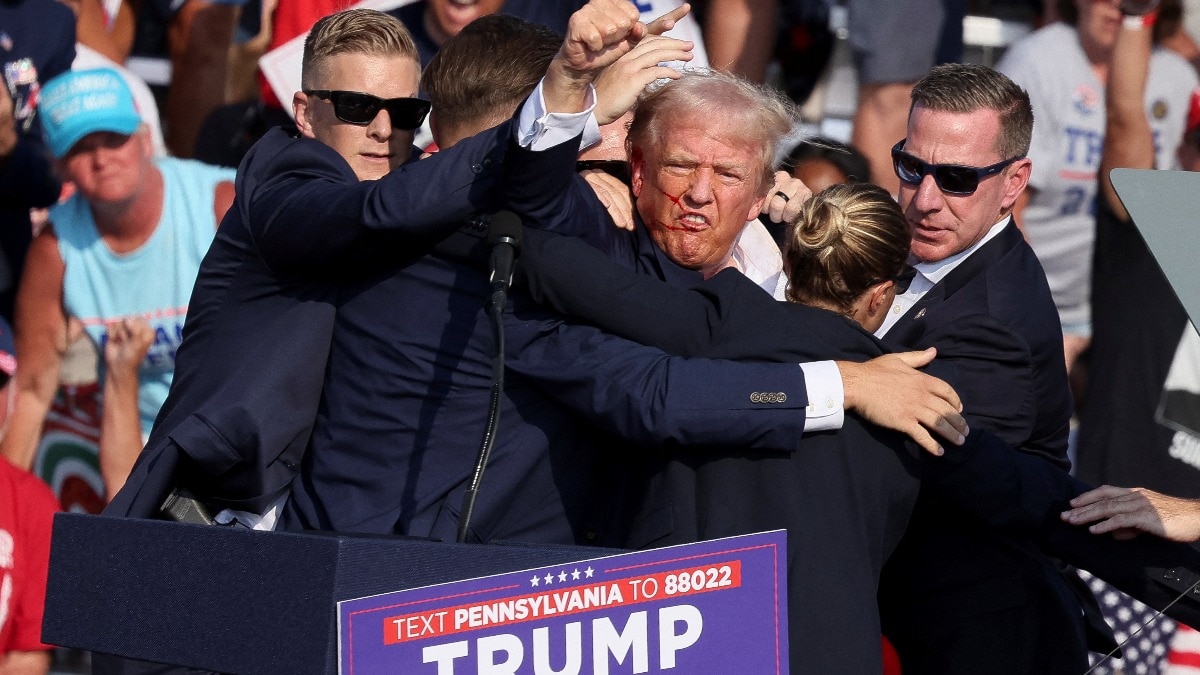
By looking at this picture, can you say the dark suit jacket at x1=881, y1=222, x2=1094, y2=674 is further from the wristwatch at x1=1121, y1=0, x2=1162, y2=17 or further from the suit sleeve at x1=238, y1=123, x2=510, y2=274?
the wristwatch at x1=1121, y1=0, x2=1162, y2=17

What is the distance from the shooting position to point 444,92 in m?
2.98

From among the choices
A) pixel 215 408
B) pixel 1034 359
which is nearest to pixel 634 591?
pixel 215 408

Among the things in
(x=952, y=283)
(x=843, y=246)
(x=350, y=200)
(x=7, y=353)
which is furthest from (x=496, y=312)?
(x=7, y=353)

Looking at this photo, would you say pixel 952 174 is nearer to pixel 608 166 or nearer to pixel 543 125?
pixel 608 166

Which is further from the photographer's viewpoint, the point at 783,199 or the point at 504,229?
the point at 783,199

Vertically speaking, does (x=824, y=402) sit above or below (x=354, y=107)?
below

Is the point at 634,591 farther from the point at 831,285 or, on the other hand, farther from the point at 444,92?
the point at 444,92

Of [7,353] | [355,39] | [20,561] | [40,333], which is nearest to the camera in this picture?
[355,39]

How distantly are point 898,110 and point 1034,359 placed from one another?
2167 mm

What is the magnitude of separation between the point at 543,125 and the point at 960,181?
1.30m

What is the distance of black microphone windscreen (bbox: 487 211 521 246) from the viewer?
2523mm

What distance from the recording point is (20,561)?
431 cm

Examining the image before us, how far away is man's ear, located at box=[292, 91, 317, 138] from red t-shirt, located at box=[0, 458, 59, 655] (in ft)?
5.10

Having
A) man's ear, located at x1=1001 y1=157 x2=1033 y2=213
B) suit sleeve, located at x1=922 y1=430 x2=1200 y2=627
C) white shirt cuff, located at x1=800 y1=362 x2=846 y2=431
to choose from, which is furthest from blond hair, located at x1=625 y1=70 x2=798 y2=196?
man's ear, located at x1=1001 y1=157 x2=1033 y2=213
